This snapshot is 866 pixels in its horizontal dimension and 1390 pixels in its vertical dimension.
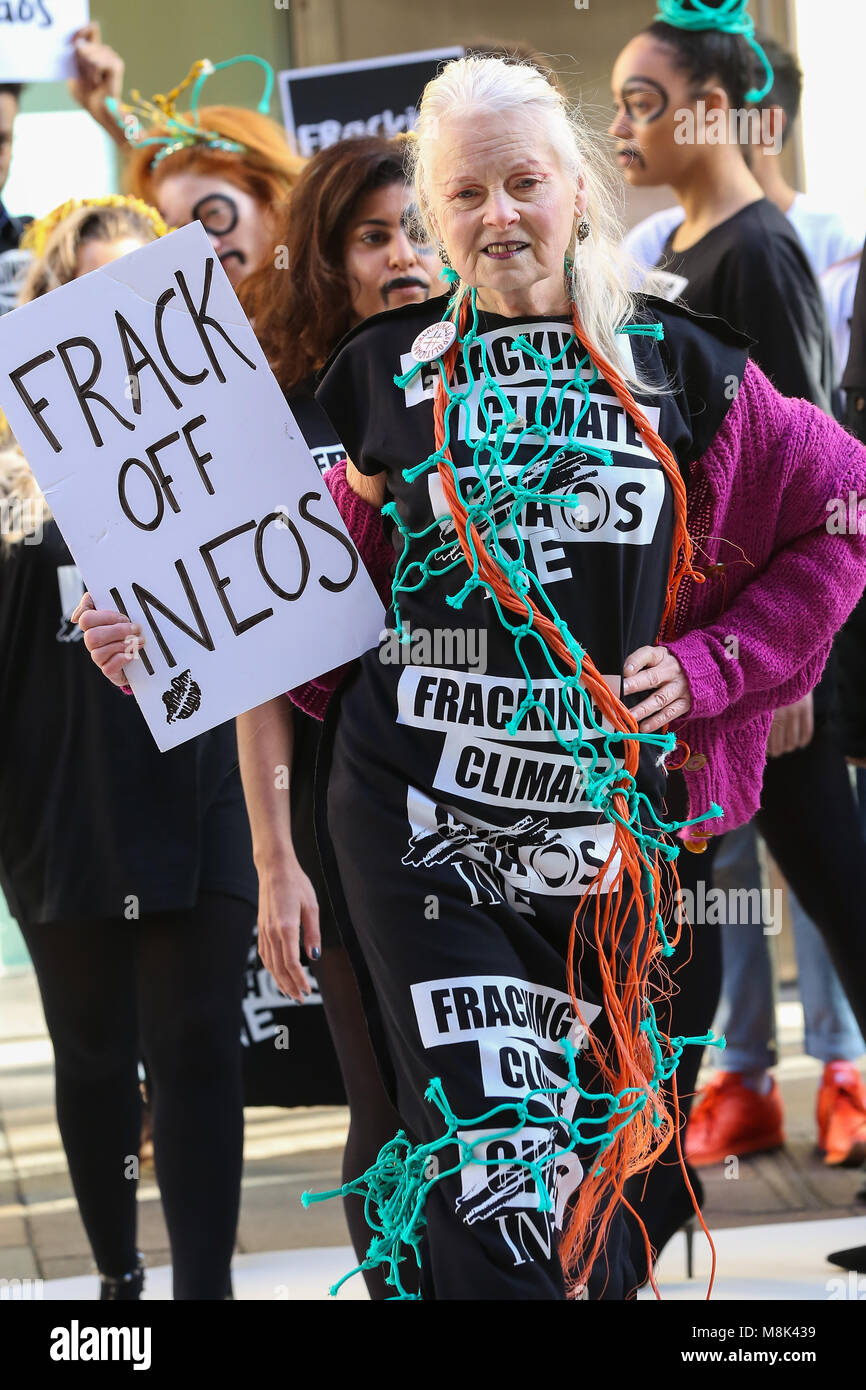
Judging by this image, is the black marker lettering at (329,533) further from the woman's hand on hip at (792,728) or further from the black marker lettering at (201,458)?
the woman's hand on hip at (792,728)

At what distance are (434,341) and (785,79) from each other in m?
1.97

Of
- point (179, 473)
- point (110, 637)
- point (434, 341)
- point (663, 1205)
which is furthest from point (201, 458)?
point (663, 1205)

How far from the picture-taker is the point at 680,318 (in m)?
2.12

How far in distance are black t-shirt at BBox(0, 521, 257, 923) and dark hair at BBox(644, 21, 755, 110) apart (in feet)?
4.90

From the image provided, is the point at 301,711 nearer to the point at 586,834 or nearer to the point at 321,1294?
the point at 586,834

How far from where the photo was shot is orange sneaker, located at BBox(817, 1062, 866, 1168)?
11.5ft

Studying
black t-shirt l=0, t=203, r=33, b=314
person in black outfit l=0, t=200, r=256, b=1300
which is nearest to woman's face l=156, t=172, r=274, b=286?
black t-shirt l=0, t=203, r=33, b=314

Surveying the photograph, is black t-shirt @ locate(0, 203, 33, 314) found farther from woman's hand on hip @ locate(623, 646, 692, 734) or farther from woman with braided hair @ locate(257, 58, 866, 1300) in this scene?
woman's hand on hip @ locate(623, 646, 692, 734)

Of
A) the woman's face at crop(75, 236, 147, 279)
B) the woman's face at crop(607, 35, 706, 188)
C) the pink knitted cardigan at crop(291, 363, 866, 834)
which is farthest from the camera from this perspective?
the woman's face at crop(607, 35, 706, 188)

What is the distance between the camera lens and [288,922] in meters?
2.47

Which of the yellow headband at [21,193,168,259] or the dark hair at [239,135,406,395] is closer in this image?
the dark hair at [239,135,406,395]

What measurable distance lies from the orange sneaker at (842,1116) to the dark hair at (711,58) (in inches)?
78.4

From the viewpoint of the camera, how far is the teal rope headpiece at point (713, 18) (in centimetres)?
326
